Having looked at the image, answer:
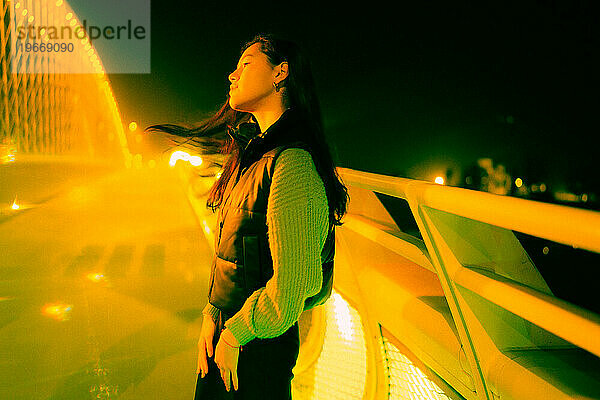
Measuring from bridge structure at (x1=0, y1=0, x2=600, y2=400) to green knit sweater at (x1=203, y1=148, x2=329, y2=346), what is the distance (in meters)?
0.29

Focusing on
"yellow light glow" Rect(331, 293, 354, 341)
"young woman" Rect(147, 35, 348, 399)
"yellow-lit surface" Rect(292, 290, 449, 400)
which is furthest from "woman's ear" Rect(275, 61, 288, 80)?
"yellow light glow" Rect(331, 293, 354, 341)

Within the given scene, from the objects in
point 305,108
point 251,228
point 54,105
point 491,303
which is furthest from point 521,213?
point 54,105

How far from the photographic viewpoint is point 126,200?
444 inches

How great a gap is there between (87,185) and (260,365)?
14.5 m

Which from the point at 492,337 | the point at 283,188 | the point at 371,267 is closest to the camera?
the point at 492,337

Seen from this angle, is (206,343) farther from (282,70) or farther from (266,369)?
(282,70)

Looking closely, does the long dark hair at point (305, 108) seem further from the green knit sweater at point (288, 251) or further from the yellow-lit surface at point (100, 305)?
the yellow-lit surface at point (100, 305)

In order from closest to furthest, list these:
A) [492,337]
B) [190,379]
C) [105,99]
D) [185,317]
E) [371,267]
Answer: [492,337] → [371,267] → [190,379] → [185,317] → [105,99]

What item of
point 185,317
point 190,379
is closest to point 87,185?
point 185,317

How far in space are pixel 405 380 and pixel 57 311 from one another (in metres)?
3.13

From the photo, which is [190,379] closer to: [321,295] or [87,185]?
[321,295]

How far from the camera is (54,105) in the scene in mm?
34625

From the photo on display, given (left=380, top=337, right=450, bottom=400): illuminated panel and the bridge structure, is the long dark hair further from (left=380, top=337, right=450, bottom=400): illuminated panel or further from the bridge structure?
(left=380, top=337, right=450, bottom=400): illuminated panel

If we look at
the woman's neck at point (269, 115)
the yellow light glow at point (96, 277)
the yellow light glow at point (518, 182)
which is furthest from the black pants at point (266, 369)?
the yellow light glow at point (518, 182)
